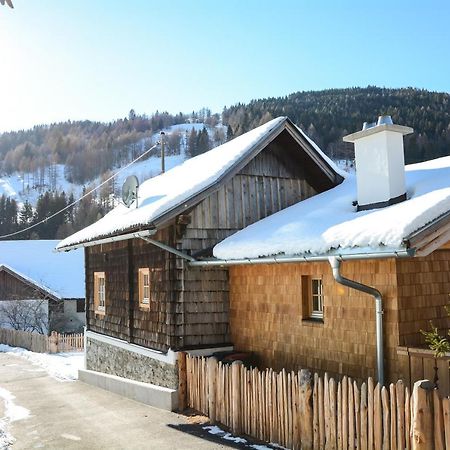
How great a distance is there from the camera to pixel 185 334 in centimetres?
1152

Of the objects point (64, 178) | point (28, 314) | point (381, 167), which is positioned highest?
point (64, 178)

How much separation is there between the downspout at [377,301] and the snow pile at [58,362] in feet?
38.5

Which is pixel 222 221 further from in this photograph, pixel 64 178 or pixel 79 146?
pixel 79 146

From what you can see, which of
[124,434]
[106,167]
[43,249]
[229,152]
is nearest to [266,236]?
[229,152]

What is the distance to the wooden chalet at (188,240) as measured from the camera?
37.9 ft

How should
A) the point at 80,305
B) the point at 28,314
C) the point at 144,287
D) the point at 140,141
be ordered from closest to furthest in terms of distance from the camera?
the point at 144,287, the point at 28,314, the point at 80,305, the point at 140,141

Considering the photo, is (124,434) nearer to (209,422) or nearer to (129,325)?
(209,422)

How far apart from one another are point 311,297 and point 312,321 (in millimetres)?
463

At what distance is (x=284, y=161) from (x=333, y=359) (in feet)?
19.1

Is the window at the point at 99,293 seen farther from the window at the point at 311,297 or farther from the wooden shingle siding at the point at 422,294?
the wooden shingle siding at the point at 422,294

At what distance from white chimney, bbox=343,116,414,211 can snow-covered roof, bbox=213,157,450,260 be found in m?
0.29

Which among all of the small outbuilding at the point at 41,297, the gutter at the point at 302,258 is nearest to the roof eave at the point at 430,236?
the gutter at the point at 302,258

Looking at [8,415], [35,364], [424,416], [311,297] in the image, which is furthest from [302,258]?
[35,364]

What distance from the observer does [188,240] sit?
11.7 metres
